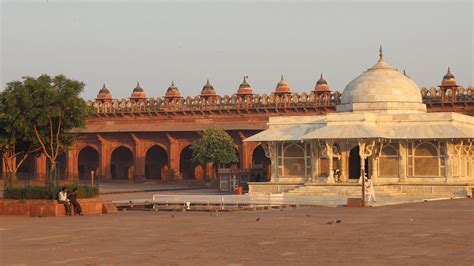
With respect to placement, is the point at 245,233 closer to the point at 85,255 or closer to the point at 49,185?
the point at 85,255

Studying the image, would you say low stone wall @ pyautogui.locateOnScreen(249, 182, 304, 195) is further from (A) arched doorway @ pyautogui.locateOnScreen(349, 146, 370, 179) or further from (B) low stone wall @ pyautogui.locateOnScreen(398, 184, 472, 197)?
(B) low stone wall @ pyautogui.locateOnScreen(398, 184, 472, 197)

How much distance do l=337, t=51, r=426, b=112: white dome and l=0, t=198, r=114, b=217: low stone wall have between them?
19.6 metres

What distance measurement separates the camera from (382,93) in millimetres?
40156

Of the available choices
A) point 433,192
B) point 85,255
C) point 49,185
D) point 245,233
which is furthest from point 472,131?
point 85,255

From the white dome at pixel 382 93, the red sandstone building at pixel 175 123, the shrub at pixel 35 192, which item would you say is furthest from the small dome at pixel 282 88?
the shrub at pixel 35 192

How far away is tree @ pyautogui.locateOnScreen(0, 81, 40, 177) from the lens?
3278cm

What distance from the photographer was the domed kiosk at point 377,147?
35.8 meters

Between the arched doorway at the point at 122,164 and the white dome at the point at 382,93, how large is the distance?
87.9ft

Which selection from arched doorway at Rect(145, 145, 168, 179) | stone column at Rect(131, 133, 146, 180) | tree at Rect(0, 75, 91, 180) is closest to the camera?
tree at Rect(0, 75, 91, 180)

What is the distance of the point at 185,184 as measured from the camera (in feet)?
182

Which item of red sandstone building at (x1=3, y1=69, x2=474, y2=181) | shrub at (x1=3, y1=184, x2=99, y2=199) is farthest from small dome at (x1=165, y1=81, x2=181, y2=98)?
shrub at (x1=3, y1=184, x2=99, y2=199)

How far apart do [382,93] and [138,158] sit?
23983 mm

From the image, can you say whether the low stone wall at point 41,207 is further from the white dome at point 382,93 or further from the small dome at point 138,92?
the small dome at point 138,92

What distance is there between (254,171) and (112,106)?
20.3m
